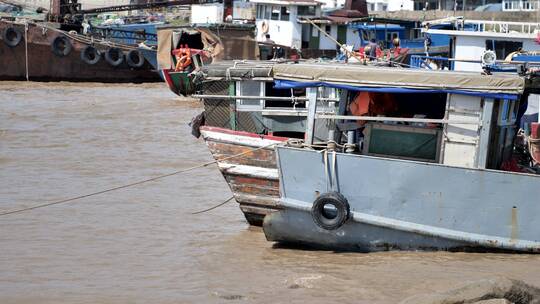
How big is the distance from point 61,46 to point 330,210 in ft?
74.4

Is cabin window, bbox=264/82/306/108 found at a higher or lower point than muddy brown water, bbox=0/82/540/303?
higher

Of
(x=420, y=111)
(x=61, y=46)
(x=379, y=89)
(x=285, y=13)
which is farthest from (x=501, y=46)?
(x=61, y=46)

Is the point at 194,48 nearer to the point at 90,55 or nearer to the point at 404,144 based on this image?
the point at 90,55

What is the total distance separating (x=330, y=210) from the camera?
29.6ft

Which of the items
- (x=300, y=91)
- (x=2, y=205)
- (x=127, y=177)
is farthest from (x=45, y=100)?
(x=300, y=91)

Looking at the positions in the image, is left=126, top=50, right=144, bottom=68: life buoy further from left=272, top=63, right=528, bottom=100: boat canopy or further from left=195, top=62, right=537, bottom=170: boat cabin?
left=272, top=63, right=528, bottom=100: boat canopy

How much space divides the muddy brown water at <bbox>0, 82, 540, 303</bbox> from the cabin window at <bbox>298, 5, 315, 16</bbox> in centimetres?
1554

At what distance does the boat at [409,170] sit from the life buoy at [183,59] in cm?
1623

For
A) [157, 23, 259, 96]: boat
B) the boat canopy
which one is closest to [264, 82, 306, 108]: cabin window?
the boat canopy

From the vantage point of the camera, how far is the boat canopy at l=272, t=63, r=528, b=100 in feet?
28.2

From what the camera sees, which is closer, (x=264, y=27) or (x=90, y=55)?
(x=90, y=55)

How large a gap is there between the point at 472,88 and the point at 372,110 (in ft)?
3.60

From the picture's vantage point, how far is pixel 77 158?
15.6 meters

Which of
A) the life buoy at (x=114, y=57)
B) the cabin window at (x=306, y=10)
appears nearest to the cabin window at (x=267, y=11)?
the cabin window at (x=306, y=10)
